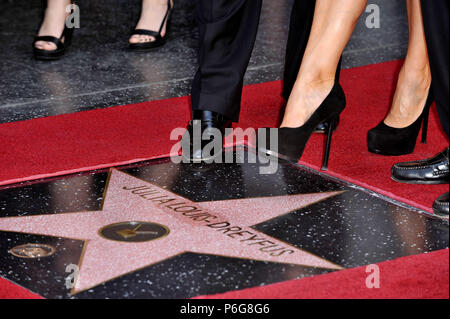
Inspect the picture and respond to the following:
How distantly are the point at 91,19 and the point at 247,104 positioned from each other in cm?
180

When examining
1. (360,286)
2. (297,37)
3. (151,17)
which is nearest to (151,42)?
(151,17)

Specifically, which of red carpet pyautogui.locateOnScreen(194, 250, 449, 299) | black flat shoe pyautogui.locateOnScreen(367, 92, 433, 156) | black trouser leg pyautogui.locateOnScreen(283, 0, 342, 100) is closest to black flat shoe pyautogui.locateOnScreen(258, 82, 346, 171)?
black flat shoe pyautogui.locateOnScreen(367, 92, 433, 156)

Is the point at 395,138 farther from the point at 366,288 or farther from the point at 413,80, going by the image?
the point at 366,288

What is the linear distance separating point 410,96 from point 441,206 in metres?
0.43

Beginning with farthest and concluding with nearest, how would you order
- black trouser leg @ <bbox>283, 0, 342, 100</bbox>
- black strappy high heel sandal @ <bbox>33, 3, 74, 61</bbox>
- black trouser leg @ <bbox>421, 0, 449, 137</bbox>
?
black strappy high heel sandal @ <bbox>33, 3, 74, 61</bbox> < black trouser leg @ <bbox>283, 0, 342, 100</bbox> < black trouser leg @ <bbox>421, 0, 449, 137</bbox>

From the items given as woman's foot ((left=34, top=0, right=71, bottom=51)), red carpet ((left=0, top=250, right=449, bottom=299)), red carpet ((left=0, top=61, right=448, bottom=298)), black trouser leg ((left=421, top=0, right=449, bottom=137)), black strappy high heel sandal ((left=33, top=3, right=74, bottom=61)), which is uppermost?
black trouser leg ((left=421, top=0, right=449, bottom=137))

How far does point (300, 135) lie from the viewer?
5.43ft

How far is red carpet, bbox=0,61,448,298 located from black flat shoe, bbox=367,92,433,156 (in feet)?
0.07

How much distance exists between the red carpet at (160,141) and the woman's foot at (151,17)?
2.58 ft

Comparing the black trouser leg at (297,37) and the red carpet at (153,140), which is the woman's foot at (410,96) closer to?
the red carpet at (153,140)

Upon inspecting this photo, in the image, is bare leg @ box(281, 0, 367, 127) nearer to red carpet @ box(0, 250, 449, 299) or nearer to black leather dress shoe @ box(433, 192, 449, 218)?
black leather dress shoe @ box(433, 192, 449, 218)

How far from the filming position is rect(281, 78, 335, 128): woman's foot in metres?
1.68

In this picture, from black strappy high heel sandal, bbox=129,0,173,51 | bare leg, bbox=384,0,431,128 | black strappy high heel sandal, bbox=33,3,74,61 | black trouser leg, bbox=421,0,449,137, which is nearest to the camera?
black trouser leg, bbox=421,0,449,137
